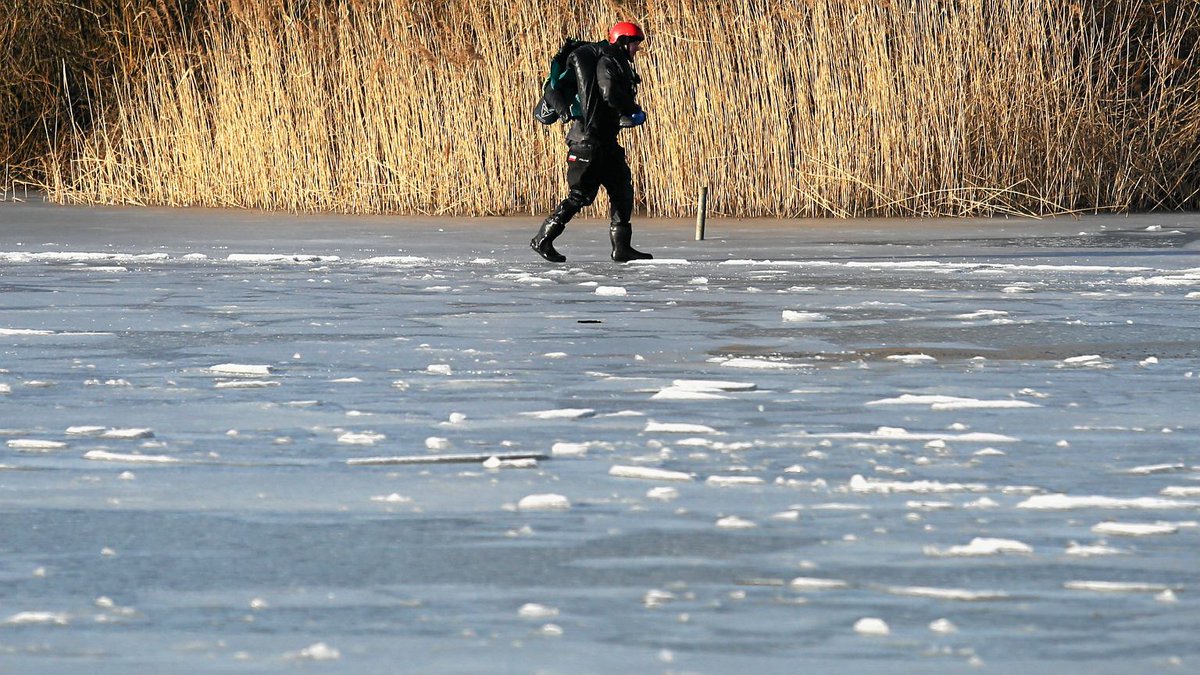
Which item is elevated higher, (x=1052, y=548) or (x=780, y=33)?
(x=780, y=33)

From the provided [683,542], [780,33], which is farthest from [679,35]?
[683,542]

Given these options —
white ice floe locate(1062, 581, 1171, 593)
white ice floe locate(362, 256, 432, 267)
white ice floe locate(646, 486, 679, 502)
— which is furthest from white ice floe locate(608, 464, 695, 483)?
white ice floe locate(362, 256, 432, 267)

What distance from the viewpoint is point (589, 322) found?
32.1ft

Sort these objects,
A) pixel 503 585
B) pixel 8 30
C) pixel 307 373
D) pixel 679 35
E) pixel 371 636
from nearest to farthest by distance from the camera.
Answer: pixel 371 636 → pixel 503 585 → pixel 307 373 → pixel 679 35 → pixel 8 30

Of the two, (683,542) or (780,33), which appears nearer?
(683,542)

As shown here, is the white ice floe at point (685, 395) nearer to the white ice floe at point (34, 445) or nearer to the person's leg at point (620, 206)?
the white ice floe at point (34, 445)

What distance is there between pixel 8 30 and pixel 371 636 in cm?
2125

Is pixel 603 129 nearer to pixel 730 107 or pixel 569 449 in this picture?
pixel 730 107

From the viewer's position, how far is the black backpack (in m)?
13.6

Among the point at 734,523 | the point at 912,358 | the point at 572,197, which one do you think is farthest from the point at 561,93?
the point at 734,523

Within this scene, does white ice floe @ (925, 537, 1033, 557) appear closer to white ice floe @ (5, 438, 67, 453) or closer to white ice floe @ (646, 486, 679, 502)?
white ice floe @ (646, 486, 679, 502)

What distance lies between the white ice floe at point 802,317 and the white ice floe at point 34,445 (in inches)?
168

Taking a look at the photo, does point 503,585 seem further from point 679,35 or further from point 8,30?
point 8,30

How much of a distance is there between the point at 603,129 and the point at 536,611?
9.85 m
